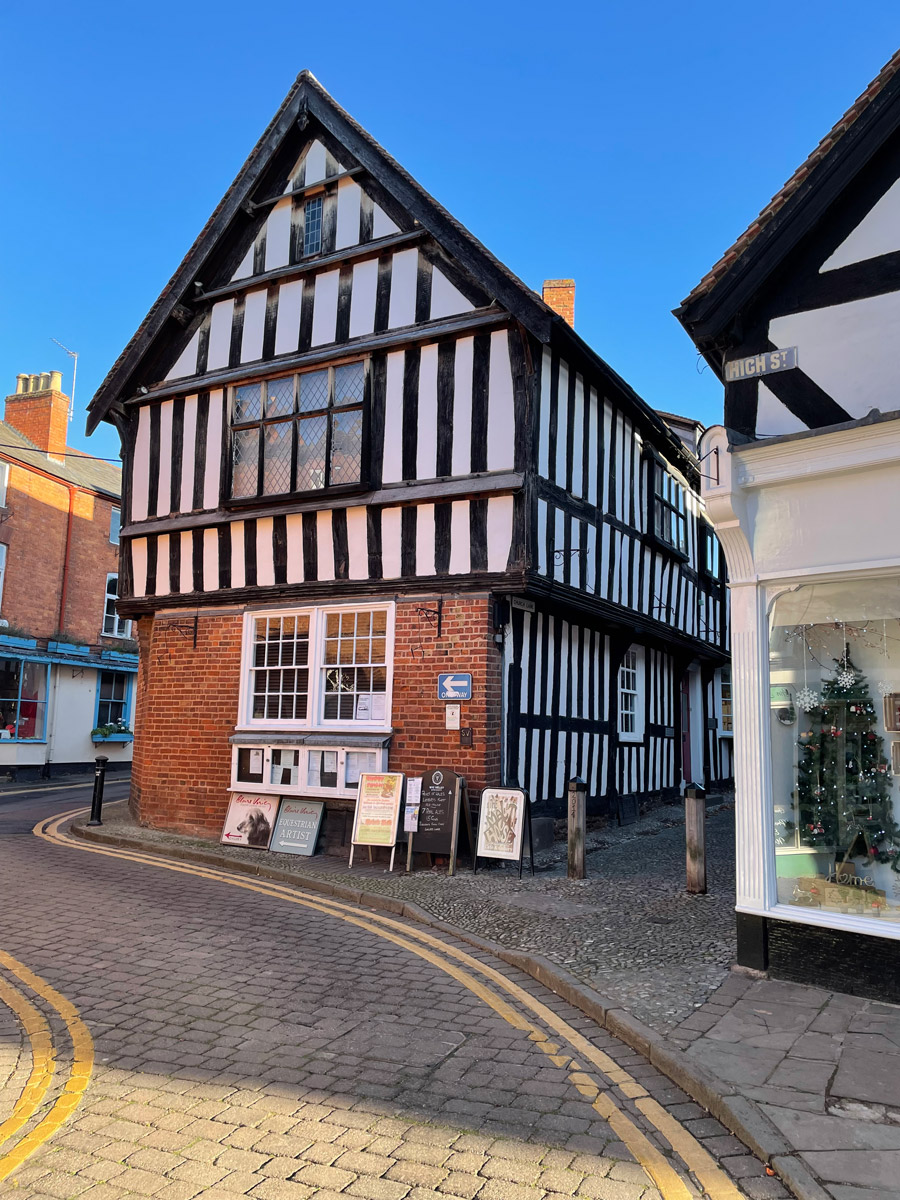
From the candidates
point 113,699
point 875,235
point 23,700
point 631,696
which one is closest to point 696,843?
point 875,235

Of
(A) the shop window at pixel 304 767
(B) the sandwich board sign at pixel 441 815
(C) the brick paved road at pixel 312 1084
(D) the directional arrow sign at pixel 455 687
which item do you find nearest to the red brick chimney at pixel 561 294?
(D) the directional arrow sign at pixel 455 687

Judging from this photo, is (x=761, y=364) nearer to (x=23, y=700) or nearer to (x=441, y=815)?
(x=441, y=815)

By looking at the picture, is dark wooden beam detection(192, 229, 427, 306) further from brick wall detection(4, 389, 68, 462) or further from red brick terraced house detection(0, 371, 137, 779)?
brick wall detection(4, 389, 68, 462)

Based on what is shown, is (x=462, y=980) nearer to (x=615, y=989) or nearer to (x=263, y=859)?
Answer: (x=615, y=989)

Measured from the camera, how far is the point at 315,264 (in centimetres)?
1276

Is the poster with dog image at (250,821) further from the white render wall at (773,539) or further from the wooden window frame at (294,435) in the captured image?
the white render wall at (773,539)

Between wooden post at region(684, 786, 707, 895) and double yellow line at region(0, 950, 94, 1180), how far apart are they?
577 cm

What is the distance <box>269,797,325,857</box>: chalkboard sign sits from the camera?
11.5 meters

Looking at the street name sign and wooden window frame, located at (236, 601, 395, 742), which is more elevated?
the street name sign

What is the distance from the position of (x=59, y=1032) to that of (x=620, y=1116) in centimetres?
322

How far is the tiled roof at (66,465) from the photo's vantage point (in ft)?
85.4

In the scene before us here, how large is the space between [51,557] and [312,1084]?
1004 inches

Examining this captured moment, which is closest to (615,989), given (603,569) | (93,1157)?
(93,1157)

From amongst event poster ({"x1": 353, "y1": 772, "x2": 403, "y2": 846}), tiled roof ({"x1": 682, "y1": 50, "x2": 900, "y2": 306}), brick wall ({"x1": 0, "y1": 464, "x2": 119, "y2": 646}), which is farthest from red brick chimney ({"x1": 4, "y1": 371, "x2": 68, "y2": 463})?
tiled roof ({"x1": 682, "y1": 50, "x2": 900, "y2": 306})
